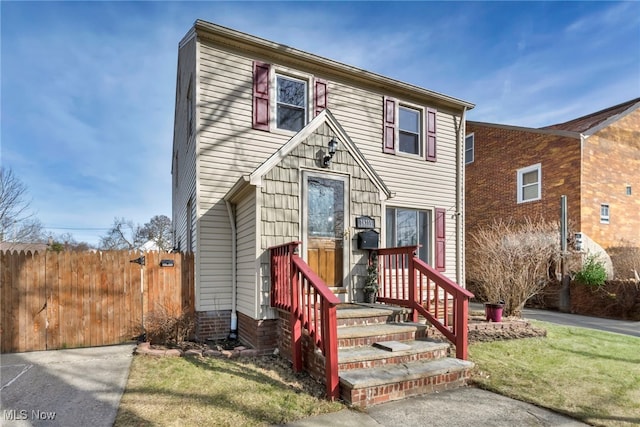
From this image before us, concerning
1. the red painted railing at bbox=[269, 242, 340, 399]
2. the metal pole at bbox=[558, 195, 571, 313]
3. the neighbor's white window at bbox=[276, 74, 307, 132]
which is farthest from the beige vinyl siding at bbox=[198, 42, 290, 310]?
the metal pole at bbox=[558, 195, 571, 313]

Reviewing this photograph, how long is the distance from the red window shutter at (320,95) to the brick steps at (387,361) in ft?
15.6

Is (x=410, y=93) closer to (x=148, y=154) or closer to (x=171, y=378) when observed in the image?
(x=171, y=378)

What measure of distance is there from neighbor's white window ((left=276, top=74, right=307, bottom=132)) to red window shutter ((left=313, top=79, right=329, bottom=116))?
0.26 metres

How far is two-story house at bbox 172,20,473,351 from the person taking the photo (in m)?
5.97

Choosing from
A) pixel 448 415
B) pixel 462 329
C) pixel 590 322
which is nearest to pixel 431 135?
pixel 462 329

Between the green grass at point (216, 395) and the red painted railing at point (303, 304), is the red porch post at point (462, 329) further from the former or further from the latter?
the green grass at point (216, 395)

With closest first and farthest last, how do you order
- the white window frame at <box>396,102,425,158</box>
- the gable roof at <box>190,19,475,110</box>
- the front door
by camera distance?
the front door, the gable roof at <box>190,19,475,110</box>, the white window frame at <box>396,102,425,158</box>

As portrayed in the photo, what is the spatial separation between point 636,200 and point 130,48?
18249mm

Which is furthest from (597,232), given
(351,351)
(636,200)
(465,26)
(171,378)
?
(171,378)

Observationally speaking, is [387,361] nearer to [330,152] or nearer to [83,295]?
[330,152]

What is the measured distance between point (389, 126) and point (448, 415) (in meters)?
6.93

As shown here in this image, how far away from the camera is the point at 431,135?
9.53 m

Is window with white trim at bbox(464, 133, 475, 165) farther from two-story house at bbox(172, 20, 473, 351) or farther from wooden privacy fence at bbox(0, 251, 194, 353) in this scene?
wooden privacy fence at bbox(0, 251, 194, 353)

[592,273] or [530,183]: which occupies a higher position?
[530,183]
